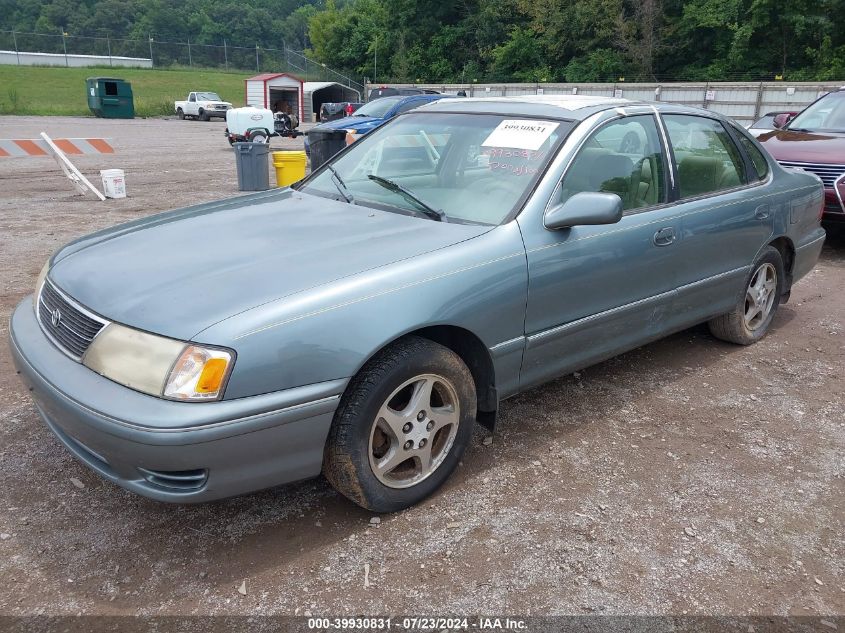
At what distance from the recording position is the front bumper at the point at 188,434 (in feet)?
7.06

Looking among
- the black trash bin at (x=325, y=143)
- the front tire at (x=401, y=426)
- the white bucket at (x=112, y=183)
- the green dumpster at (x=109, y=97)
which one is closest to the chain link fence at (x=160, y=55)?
the green dumpster at (x=109, y=97)

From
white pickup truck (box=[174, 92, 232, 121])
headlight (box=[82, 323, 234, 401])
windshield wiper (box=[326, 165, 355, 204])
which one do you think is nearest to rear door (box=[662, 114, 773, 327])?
windshield wiper (box=[326, 165, 355, 204])

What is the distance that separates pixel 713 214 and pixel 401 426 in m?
2.41

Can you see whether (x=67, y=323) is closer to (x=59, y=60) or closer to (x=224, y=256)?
(x=224, y=256)

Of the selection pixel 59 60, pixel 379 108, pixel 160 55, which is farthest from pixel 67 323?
pixel 160 55

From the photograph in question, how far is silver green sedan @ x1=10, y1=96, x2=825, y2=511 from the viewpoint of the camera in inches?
88.4

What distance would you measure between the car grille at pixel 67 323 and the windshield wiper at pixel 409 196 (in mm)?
1467

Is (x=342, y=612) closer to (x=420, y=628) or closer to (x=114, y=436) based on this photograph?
(x=420, y=628)

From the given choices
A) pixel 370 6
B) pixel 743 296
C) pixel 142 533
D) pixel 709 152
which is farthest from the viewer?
pixel 370 6

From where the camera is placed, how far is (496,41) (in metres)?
56.0

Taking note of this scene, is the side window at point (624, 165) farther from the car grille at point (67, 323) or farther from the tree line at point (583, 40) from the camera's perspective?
the tree line at point (583, 40)

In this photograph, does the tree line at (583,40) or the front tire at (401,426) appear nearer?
the front tire at (401,426)

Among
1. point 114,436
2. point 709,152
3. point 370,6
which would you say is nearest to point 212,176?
point 709,152

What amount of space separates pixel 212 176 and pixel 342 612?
1286 centimetres
